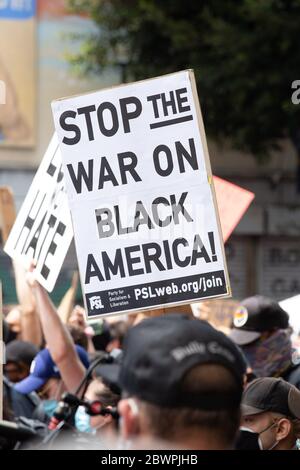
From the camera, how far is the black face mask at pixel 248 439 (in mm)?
3822

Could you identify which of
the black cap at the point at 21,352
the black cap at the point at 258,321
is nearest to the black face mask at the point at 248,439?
the black cap at the point at 258,321

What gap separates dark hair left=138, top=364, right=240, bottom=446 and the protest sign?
3.70 m

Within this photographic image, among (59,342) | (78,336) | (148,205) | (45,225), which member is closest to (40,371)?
(78,336)

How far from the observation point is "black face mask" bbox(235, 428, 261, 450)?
3822mm

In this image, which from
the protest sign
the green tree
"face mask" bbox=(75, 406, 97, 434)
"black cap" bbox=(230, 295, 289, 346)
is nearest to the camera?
"face mask" bbox=(75, 406, 97, 434)

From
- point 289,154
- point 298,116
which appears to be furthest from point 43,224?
point 289,154

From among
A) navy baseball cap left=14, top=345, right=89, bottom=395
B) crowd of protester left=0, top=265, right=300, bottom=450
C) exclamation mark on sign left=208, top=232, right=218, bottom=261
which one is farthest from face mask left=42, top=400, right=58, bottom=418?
exclamation mark on sign left=208, top=232, right=218, bottom=261

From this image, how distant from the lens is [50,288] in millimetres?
4637

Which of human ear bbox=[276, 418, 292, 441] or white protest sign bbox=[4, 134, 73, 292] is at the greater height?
white protest sign bbox=[4, 134, 73, 292]

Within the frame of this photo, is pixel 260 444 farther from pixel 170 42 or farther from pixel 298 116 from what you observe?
pixel 170 42

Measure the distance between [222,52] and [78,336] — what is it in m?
11.5

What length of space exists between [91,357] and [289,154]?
631 inches

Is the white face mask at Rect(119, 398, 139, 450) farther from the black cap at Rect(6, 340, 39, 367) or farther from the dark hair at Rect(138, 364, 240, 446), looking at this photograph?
the black cap at Rect(6, 340, 39, 367)

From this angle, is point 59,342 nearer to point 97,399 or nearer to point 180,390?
point 97,399
